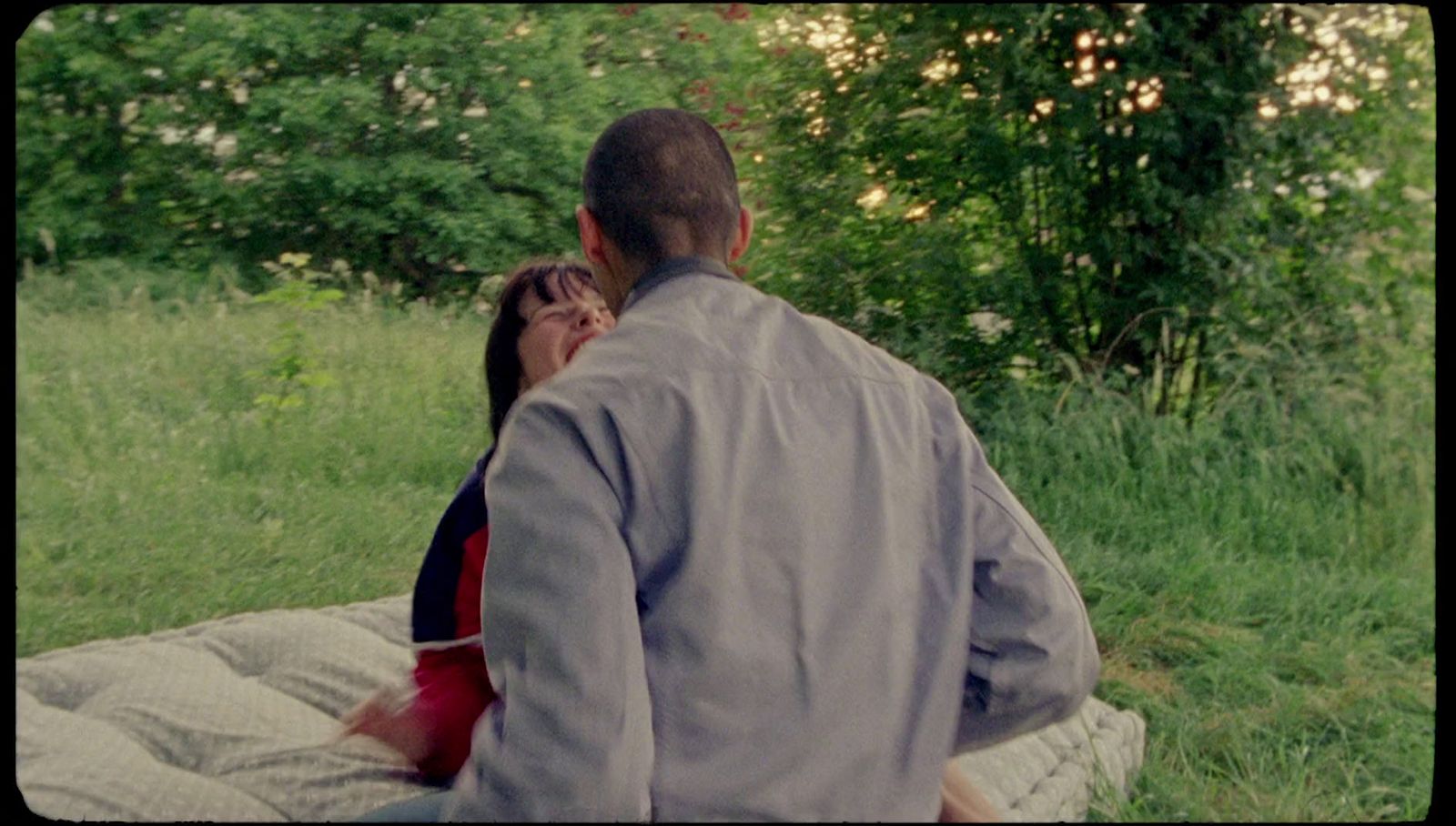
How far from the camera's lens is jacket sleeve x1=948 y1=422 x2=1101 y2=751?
1489 millimetres

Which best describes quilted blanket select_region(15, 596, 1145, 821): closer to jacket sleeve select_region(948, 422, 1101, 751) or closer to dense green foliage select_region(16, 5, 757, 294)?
jacket sleeve select_region(948, 422, 1101, 751)

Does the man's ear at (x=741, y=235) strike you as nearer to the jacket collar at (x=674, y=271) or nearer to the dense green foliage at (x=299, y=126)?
the jacket collar at (x=674, y=271)

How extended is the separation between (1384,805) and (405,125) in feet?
12.8

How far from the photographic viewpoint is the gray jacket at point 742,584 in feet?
4.30

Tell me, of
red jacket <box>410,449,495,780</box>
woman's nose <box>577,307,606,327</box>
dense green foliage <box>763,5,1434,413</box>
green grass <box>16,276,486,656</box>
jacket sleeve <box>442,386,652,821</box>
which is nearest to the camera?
jacket sleeve <box>442,386,652,821</box>

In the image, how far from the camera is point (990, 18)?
16.2ft

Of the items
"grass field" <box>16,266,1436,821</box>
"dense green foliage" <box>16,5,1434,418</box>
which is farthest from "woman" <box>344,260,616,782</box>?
"dense green foliage" <box>16,5,1434,418</box>

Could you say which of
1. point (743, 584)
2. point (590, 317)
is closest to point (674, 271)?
point (743, 584)

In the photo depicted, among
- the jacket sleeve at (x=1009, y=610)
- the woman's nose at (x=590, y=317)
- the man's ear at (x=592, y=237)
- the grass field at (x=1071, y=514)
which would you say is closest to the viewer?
the jacket sleeve at (x=1009, y=610)

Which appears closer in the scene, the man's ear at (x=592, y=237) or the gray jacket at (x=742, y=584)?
the gray jacket at (x=742, y=584)

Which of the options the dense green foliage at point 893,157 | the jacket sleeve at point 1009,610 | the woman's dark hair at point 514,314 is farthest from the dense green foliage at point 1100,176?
the jacket sleeve at point 1009,610

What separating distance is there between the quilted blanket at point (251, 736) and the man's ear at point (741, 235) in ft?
Answer: 3.37

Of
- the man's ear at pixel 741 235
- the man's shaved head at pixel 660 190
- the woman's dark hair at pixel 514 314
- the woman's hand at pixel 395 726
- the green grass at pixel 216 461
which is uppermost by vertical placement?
the man's shaved head at pixel 660 190

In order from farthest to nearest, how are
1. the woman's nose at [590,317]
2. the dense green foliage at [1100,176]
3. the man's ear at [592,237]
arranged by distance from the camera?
the dense green foliage at [1100,176], the woman's nose at [590,317], the man's ear at [592,237]
